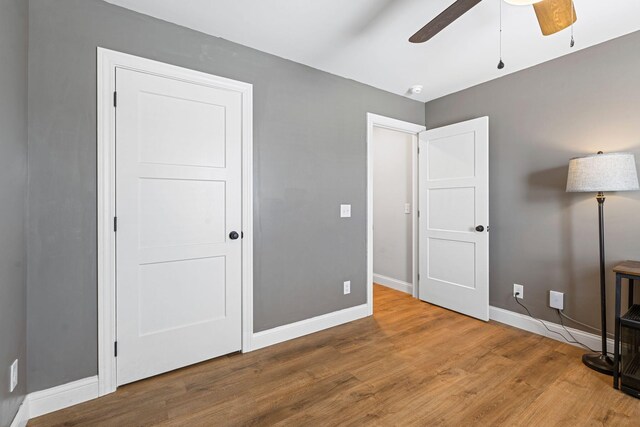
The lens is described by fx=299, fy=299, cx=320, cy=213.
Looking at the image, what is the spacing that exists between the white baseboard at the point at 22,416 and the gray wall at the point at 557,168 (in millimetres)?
3655

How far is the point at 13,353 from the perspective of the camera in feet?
4.79

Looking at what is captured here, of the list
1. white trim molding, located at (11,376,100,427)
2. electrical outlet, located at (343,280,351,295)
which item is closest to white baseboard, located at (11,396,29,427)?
white trim molding, located at (11,376,100,427)

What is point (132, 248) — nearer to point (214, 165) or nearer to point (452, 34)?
point (214, 165)

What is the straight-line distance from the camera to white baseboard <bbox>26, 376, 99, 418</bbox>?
1.67 metres

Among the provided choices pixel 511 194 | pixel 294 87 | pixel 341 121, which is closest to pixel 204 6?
pixel 294 87

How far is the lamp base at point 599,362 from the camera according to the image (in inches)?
81.1

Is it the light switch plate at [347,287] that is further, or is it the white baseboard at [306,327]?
the light switch plate at [347,287]

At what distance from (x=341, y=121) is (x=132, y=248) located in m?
2.09

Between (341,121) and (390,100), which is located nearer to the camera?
(341,121)

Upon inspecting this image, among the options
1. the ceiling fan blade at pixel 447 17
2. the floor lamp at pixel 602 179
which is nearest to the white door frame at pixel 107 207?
the ceiling fan blade at pixel 447 17

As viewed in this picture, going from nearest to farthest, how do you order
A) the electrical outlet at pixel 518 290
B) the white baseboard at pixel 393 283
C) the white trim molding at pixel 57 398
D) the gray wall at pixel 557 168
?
the white trim molding at pixel 57 398 → the gray wall at pixel 557 168 → the electrical outlet at pixel 518 290 → the white baseboard at pixel 393 283

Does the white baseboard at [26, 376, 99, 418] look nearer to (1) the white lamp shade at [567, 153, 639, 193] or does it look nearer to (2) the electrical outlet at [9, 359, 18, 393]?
(2) the electrical outlet at [9, 359, 18, 393]

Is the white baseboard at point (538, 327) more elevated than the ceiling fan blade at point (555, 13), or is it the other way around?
the ceiling fan blade at point (555, 13)

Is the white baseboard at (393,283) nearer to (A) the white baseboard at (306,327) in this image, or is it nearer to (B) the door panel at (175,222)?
(A) the white baseboard at (306,327)
